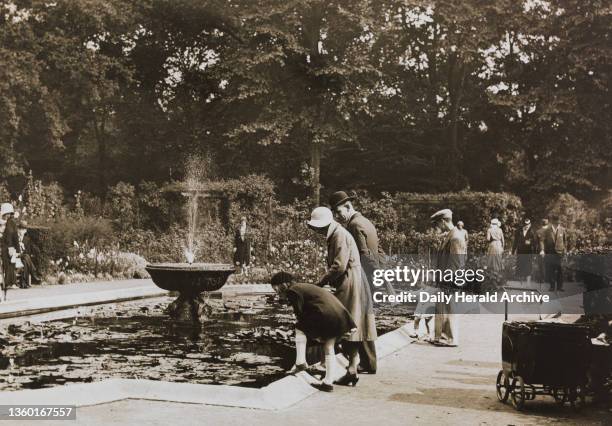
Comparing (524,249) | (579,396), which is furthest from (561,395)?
(524,249)

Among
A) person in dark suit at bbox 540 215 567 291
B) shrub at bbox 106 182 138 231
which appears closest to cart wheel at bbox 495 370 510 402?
person in dark suit at bbox 540 215 567 291

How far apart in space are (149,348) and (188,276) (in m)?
2.51

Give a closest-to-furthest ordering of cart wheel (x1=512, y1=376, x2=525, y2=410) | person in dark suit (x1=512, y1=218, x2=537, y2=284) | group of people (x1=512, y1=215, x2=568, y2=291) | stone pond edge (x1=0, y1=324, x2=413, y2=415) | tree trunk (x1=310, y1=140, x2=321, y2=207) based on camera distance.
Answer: stone pond edge (x1=0, y1=324, x2=413, y2=415) < cart wheel (x1=512, y1=376, x2=525, y2=410) < group of people (x1=512, y1=215, x2=568, y2=291) < person in dark suit (x1=512, y1=218, x2=537, y2=284) < tree trunk (x1=310, y1=140, x2=321, y2=207)

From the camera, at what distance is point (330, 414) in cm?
647

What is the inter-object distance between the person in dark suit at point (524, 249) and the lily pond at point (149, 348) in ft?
28.1

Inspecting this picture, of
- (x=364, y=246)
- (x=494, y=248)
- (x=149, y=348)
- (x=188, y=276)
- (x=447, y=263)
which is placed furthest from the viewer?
(x=494, y=248)

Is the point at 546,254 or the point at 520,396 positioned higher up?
the point at 546,254

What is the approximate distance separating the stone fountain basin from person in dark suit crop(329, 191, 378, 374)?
148 inches

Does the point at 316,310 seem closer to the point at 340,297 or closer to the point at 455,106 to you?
the point at 340,297

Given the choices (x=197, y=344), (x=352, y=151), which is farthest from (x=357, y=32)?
(x=197, y=344)

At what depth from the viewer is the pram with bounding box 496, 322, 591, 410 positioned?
21.7 feet

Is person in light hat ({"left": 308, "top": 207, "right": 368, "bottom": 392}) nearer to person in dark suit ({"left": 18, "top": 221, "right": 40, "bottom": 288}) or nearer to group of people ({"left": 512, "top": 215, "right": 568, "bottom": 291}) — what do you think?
person in dark suit ({"left": 18, "top": 221, "right": 40, "bottom": 288})

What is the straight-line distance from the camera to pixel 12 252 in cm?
1603

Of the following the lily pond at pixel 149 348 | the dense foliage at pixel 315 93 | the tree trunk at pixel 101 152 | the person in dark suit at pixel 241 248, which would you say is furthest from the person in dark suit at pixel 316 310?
the tree trunk at pixel 101 152
